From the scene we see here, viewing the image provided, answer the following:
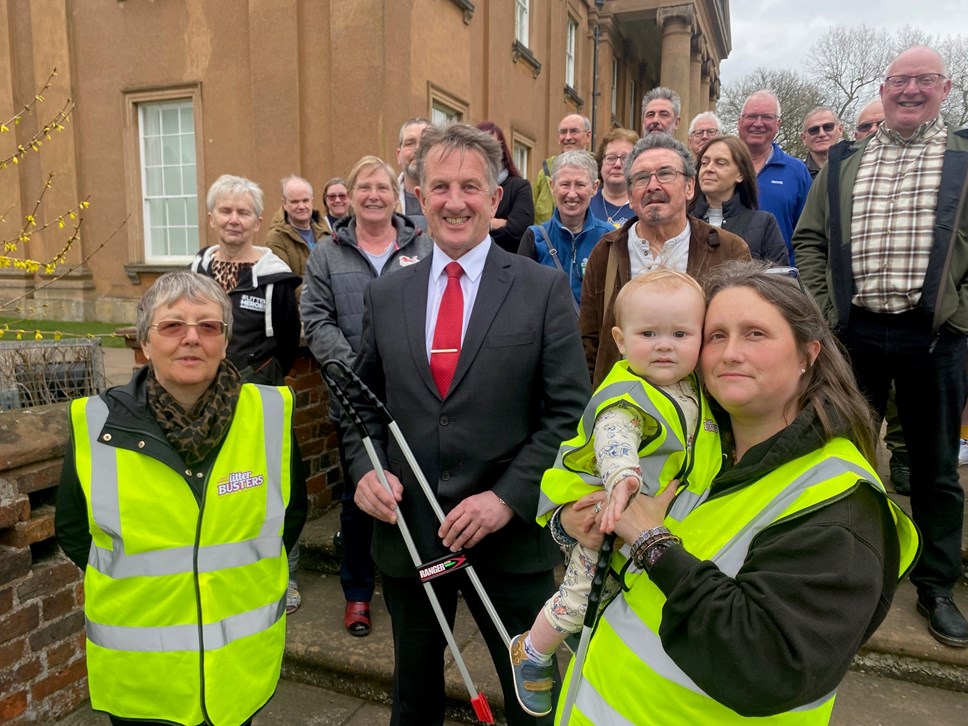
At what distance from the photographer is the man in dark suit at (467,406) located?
89.1 inches

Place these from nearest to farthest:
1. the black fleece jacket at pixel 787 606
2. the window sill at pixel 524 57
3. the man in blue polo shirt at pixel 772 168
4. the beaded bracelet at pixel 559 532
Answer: the black fleece jacket at pixel 787 606
the beaded bracelet at pixel 559 532
the man in blue polo shirt at pixel 772 168
the window sill at pixel 524 57

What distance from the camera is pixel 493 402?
2.27 m

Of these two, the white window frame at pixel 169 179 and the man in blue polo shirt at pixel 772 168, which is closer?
the man in blue polo shirt at pixel 772 168

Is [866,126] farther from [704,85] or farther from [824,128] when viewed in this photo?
[704,85]

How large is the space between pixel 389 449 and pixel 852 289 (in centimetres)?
228

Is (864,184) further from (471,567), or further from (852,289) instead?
(471,567)

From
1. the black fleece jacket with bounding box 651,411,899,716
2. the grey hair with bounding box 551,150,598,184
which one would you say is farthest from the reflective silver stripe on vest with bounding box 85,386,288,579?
the grey hair with bounding box 551,150,598,184

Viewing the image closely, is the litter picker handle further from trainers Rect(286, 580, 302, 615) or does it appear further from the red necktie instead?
trainers Rect(286, 580, 302, 615)

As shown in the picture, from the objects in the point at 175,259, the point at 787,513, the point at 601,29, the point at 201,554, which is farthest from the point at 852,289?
the point at 601,29

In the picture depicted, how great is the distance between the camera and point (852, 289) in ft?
10.7

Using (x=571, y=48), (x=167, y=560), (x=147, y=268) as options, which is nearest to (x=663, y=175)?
(x=167, y=560)

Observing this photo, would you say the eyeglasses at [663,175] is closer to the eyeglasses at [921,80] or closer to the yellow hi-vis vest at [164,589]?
the eyeglasses at [921,80]

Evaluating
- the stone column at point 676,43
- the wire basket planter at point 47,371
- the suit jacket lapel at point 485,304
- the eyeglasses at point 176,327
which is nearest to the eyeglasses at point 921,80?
the suit jacket lapel at point 485,304

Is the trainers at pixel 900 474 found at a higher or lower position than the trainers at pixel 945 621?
higher
